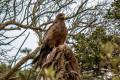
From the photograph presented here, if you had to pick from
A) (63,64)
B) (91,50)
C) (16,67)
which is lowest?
(16,67)

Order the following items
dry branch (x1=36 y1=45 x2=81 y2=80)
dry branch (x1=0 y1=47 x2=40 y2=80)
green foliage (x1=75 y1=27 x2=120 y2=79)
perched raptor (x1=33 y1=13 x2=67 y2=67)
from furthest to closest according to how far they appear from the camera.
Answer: dry branch (x1=0 y1=47 x2=40 y2=80)
green foliage (x1=75 y1=27 x2=120 y2=79)
perched raptor (x1=33 y1=13 x2=67 y2=67)
dry branch (x1=36 y1=45 x2=81 y2=80)

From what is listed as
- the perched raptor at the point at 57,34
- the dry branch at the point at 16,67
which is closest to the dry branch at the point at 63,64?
the perched raptor at the point at 57,34

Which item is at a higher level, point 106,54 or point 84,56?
point 106,54

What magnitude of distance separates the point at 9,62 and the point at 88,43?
7.22ft

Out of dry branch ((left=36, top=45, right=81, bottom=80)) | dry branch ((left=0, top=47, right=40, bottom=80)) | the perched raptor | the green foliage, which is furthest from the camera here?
dry branch ((left=0, top=47, right=40, bottom=80))

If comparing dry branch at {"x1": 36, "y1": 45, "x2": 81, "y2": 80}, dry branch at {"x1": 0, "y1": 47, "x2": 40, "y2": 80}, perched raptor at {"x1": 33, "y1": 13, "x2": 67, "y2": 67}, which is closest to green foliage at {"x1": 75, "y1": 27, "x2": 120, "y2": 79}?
dry branch at {"x1": 0, "y1": 47, "x2": 40, "y2": 80}

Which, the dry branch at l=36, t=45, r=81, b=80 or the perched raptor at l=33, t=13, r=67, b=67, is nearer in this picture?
the dry branch at l=36, t=45, r=81, b=80

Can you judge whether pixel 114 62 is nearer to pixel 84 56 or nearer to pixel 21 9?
pixel 84 56

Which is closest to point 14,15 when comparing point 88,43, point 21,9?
point 21,9

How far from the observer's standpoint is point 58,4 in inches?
463

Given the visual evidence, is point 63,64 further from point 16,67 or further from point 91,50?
point 16,67

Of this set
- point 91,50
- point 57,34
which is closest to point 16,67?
point 91,50

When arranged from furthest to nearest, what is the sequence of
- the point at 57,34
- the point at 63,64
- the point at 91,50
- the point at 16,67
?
the point at 16,67
the point at 91,50
the point at 57,34
the point at 63,64

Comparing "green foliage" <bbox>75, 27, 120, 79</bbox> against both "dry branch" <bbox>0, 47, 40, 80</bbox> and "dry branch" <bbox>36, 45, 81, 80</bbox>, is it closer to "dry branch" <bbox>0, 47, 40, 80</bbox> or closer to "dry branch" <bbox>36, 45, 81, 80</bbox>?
"dry branch" <bbox>0, 47, 40, 80</bbox>
